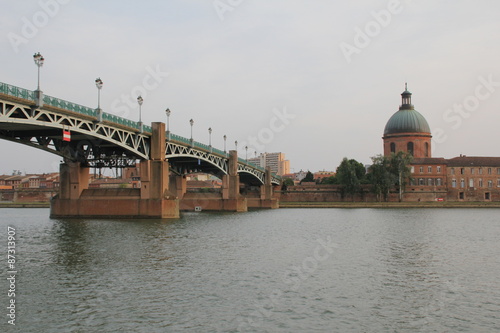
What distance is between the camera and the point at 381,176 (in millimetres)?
113312

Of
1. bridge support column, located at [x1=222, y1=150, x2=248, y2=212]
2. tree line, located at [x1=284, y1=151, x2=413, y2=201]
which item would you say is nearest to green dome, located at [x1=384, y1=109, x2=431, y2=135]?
tree line, located at [x1=284, y1=151, x2=413, y2=201]

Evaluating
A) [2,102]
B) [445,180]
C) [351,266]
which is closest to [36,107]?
[2,102]

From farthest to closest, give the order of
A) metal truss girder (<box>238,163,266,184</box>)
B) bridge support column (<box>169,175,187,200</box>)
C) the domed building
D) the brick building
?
the domed building → the brick building → metal truss girder (<box>238,163,266,184</box>) → bridge support column (<box>169,175,187,200</box>)

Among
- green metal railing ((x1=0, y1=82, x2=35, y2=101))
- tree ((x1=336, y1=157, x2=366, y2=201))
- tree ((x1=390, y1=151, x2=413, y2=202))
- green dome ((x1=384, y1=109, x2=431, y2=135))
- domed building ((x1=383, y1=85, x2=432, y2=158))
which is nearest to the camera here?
green metal railing ((x1=0, y1=82, x2=35, y2=101))

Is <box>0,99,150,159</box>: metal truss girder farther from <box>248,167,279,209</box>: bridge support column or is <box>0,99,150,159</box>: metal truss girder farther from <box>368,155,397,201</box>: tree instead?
<box>368,155,397,201</box>: tree

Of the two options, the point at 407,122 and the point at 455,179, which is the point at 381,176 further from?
the point at 407,122

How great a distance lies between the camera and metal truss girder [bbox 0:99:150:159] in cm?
3706

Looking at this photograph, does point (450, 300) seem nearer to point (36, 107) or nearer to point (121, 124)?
point (36, 107)

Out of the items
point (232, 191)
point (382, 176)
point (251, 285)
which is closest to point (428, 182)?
point (382, 176)

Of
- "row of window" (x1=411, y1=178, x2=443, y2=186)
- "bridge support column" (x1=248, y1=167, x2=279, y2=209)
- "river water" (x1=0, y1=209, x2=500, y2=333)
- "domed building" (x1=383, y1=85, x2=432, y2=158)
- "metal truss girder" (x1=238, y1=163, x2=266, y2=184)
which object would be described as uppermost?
"domed building" (x1=383, y1=85, x2=432, y2=158)

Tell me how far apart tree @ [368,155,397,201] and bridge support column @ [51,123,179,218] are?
217 ft

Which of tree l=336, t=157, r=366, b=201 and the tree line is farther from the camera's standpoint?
tree l=336, t=157, r=366, b=201

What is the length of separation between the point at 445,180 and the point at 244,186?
49.4 meters

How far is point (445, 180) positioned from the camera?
12100 cm
